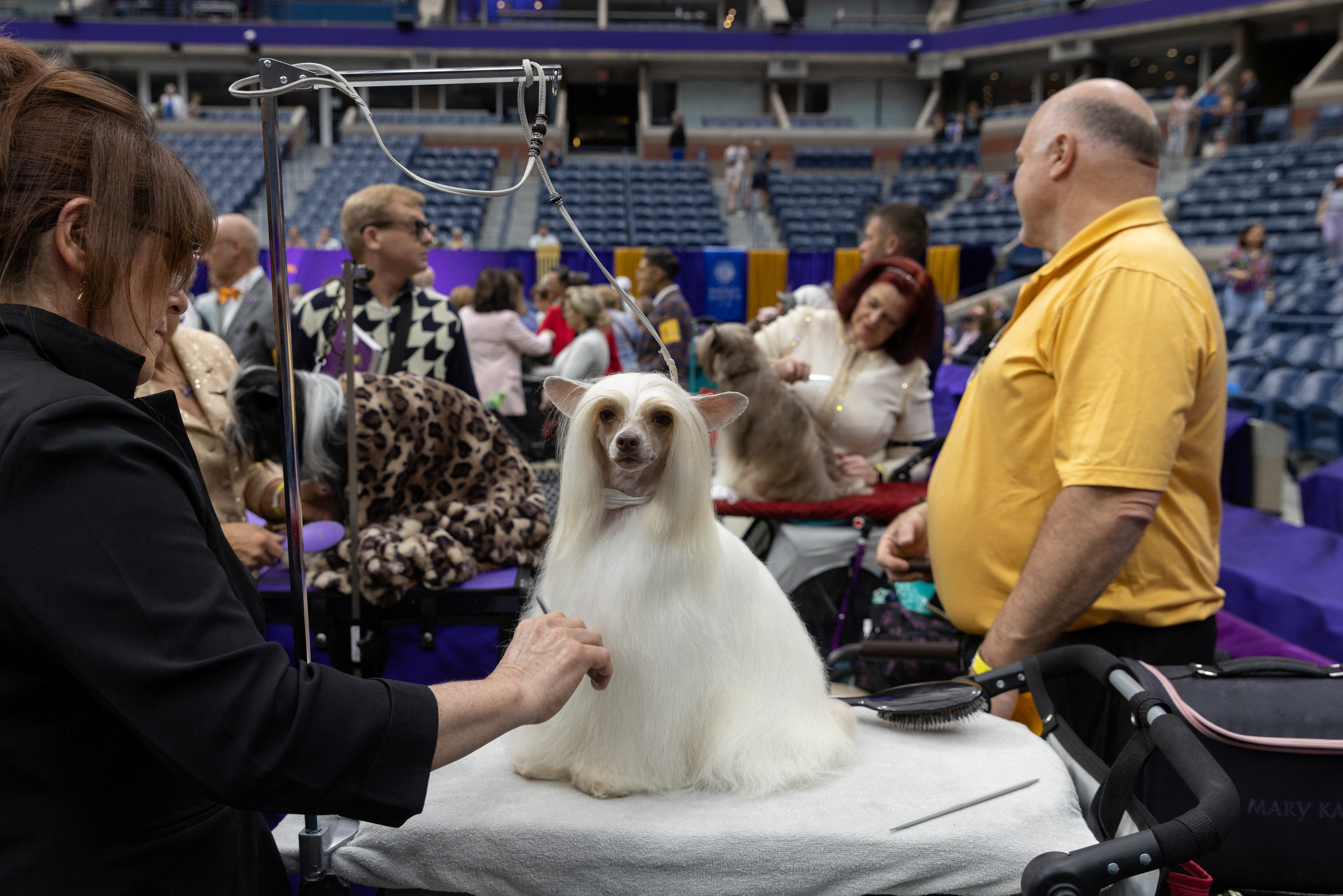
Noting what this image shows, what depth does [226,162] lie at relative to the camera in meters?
21.6

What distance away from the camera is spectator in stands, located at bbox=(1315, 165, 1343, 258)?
37.6 ft

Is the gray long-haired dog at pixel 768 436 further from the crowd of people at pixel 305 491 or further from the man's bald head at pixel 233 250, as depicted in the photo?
the man's bald head at pixel 233 250

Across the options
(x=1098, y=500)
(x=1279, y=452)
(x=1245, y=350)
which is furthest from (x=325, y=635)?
(x=1245, y=350)

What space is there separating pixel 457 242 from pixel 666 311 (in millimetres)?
12072

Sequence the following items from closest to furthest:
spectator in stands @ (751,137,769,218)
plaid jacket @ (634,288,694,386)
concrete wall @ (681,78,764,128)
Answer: plaid jacket @ (634,288,694,386) < spectator in stands @ (751,137,769,218) < concrete wall @ (681,78,764,128)

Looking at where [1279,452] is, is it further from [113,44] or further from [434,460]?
[113,44]

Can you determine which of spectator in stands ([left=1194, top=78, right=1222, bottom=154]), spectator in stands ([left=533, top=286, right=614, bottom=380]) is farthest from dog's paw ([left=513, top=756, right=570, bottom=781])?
spectator in stands ([left=1194, top=78, right=1222, bottom=154])

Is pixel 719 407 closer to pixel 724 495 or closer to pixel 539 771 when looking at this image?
pixel 539 771

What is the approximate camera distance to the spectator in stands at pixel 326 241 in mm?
15734

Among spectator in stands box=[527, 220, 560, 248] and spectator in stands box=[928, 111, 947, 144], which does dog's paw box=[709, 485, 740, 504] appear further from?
spectator in stands box=[928, 111, 947, 144]

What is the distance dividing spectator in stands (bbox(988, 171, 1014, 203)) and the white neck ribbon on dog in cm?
2086

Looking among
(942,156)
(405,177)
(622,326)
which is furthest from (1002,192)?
(622,326)

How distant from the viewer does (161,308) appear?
979 mm

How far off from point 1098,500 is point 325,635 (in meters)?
1.87
